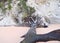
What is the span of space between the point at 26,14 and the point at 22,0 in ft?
0.49

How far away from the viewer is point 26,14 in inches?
63.1

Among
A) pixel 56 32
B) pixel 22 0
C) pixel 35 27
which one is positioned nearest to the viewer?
pixel 56 32

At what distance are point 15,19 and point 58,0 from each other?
1.59 ft

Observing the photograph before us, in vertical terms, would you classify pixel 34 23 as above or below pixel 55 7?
below

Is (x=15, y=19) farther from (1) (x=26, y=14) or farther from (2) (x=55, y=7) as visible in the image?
(2) (x=55, y=7)

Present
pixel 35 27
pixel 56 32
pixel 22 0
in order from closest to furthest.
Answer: pixel 56 32
pixel 35 27
pixel 22 0

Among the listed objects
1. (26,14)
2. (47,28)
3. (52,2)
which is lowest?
(47,28)

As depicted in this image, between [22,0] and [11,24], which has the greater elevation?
[22,0]

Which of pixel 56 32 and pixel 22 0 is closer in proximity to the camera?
pixel 56 32

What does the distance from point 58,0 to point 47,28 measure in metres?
0.32

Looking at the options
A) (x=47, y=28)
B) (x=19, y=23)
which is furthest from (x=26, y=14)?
(x=47, y=28)

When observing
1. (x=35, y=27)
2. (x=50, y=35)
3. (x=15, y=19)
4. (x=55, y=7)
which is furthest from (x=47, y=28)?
(x=50, y=35)

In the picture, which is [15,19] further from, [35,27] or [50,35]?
[50,35]

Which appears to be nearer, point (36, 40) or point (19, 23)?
point (36, 40)
